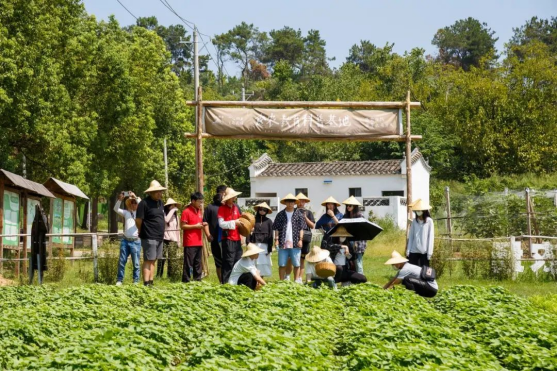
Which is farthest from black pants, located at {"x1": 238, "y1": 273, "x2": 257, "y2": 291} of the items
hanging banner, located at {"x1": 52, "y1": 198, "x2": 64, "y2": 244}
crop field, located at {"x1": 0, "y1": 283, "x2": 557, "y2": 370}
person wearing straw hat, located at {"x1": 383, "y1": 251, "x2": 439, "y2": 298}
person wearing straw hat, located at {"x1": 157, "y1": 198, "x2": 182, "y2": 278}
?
hanging banner, located at {"x1": 52, "y1": 198, "x2": 64, "y2": 244}

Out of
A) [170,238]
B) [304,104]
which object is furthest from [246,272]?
[304,104]

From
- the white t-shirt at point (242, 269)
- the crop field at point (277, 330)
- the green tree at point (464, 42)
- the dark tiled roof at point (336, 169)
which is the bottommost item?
the crop field at point (277, 330)

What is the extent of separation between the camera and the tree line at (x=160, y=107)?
3044 centimetres

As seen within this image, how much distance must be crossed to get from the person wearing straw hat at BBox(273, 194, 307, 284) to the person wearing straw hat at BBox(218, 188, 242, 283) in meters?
0.76

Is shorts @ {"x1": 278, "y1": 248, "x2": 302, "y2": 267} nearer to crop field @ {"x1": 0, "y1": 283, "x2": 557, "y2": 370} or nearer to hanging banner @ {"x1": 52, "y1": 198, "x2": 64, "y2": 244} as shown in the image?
crop field @ {"x1": 0, "y1": 283, "x2": 557, "y2": 370}

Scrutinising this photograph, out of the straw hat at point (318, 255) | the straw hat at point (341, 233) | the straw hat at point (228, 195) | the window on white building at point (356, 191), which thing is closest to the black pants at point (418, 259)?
the straw hat at point (341, 233)

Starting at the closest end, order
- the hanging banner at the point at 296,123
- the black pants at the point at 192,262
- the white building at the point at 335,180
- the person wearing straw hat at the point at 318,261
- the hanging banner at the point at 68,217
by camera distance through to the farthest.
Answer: the person wearing straw hat at the point at 318,261, the black pants at the point at 192,262, the hanging banner at the point at 296,123, the hanging banner at the point at 68,217, the white building at the point at 335,180

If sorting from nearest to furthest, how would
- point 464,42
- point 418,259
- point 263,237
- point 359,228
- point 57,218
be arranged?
point 418,259 < point 359,228 < point 263,237 < point 57,218 < point 464,42

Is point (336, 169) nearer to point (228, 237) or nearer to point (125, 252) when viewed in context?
point (125, 252)

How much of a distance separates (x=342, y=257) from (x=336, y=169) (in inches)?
1316

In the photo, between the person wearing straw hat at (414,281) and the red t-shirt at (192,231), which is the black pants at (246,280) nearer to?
the person wearing straw hat at (414,281)

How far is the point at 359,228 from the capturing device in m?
16.6

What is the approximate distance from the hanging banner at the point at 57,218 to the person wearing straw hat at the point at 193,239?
32.3 feet

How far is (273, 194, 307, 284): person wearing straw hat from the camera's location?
17.3 m
